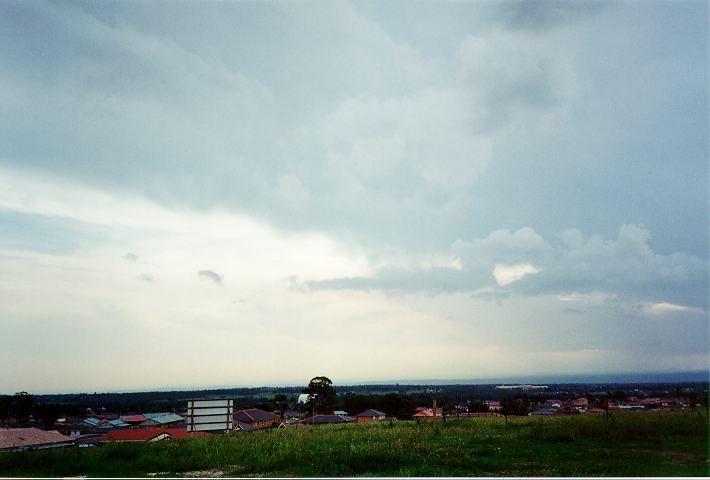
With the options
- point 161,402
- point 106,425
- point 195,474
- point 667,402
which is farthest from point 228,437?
point 161,402

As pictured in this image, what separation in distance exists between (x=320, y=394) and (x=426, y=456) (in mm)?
23441

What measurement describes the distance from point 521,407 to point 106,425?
30178 mm

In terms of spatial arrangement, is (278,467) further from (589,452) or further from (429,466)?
(589,452)

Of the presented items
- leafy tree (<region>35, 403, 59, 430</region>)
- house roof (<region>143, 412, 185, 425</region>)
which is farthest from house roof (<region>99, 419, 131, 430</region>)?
leafy tree (<region>35, 403, 59, 430</region>)

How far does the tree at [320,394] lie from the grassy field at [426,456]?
20.2 m

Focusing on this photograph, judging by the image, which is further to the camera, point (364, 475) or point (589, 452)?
point (589, 452)

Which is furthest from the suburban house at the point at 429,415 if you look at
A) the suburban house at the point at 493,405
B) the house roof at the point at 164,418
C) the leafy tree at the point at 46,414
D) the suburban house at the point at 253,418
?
the leafy tree at the point at 46,414

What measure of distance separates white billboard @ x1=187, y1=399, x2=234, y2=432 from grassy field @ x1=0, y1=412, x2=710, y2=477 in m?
0.76

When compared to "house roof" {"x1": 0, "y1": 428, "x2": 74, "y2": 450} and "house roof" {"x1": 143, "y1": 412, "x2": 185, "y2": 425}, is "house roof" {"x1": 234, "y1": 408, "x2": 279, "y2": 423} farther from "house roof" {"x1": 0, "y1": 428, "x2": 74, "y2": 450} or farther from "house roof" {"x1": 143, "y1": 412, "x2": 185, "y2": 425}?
"house roof" {"x1": 0, "y1": 428, "x2": 74, "y2": 450}

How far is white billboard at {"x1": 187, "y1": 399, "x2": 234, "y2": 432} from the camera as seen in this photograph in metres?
9.04

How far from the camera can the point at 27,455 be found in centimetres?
675

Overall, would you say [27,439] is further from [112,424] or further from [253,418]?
[112,424]

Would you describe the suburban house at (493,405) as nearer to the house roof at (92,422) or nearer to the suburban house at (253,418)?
the suburban house at (253,418)

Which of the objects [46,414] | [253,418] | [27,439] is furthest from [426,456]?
[46,414]
